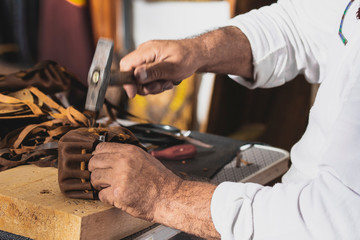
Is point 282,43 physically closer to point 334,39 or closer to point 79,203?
point 334,39

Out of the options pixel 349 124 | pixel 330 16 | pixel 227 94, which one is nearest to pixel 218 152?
pixel 330 16

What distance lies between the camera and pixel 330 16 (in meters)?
1.20

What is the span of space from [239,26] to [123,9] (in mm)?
1985

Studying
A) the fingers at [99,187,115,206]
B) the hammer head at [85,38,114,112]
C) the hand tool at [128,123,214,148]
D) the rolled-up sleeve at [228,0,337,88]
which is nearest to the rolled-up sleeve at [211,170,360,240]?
the fingers at [99,187,115,206]

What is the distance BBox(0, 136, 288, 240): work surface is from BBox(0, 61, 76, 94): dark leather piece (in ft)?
1.30

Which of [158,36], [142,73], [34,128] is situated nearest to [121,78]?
[142,73]

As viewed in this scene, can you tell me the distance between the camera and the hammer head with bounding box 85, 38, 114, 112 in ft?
3.17

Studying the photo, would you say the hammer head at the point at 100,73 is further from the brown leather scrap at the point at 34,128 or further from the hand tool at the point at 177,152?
the hand tool at the point at 177,152

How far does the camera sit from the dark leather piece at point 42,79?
1.24 metres

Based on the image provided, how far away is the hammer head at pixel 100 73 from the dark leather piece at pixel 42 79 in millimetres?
373

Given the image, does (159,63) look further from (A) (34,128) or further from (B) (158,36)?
(B) (158,36)

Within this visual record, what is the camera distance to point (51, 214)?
76cm

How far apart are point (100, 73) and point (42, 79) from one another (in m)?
0.42

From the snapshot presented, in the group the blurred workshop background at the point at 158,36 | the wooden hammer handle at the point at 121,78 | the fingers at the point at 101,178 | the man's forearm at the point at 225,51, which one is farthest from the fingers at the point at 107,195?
the blurred workshop background at the point at 158,36
